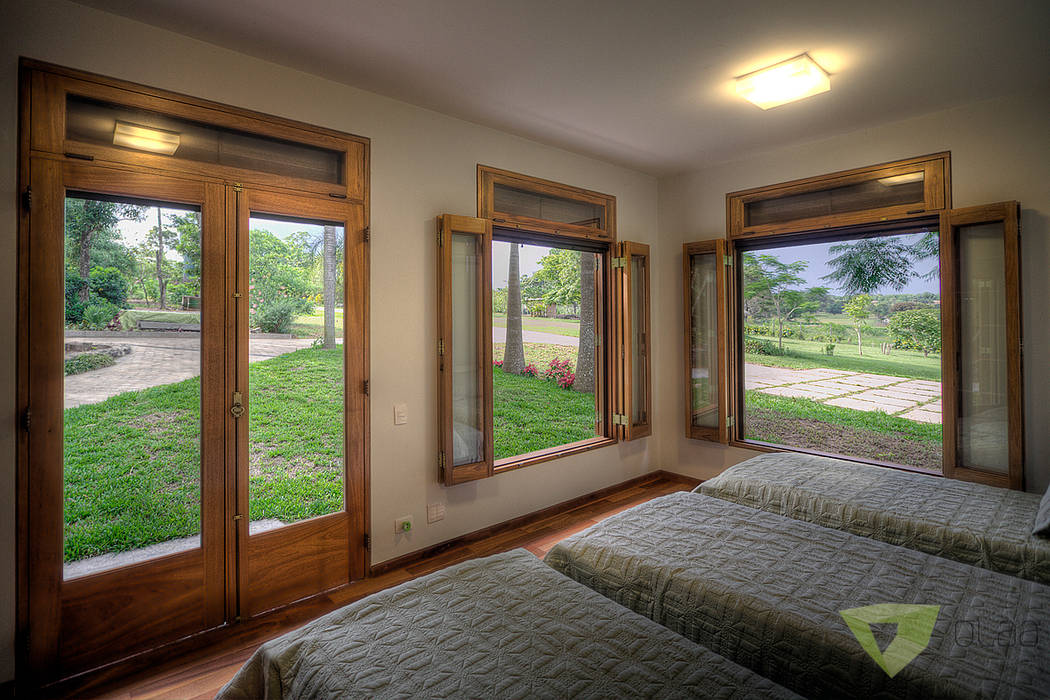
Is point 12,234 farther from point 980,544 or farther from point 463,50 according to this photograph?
point 980,544

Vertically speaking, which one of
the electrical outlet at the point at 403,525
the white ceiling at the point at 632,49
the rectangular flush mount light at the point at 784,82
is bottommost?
the electrical outlet at the point at 403,525

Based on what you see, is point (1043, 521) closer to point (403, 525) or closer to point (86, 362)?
point (403, 525)

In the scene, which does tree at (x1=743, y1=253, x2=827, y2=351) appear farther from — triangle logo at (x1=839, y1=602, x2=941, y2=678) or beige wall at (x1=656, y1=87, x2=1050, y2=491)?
triangle logo at (x1=839, y1=602, x2=941, y2=678)

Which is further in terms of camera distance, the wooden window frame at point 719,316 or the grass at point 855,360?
the wooden window frame at point 719,316

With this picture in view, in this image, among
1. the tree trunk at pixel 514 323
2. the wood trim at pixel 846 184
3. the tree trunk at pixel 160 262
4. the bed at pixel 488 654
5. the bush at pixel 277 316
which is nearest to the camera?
the bed at pixel 488 654

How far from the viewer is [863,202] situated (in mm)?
3539

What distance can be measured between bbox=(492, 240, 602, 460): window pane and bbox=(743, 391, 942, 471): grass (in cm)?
157

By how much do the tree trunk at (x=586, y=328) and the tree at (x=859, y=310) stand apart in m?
2.09

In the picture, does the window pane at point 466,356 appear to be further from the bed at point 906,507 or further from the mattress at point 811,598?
the bed at point 906,507

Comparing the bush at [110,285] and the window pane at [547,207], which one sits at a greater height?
the window pane at [547,207]

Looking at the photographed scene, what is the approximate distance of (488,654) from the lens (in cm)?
122

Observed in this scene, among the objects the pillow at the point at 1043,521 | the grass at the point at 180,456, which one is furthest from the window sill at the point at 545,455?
the pillow at the point at 1043,521

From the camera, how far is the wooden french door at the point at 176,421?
2004 millimetres

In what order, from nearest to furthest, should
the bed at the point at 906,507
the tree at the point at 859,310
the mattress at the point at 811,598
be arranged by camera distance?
the mattress at the point at 811,598, the bed at the point at 906,507, the tree at the point at 859,310
